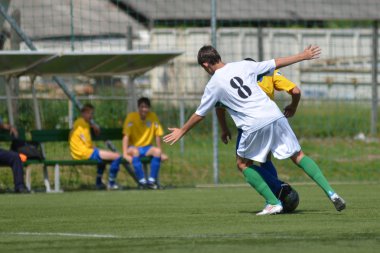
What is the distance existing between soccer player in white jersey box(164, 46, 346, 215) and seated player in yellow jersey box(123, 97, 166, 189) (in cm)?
657

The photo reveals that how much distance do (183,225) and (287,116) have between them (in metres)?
2.35

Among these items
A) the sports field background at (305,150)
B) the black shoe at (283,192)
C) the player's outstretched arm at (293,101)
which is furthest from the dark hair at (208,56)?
the sports field background at (305,150)

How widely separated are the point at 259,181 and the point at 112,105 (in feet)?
30.7

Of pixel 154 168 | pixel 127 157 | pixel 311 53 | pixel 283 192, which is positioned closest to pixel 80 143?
pixel 127 157

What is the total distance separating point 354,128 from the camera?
2075 cm

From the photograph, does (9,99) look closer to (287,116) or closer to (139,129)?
(139,129)

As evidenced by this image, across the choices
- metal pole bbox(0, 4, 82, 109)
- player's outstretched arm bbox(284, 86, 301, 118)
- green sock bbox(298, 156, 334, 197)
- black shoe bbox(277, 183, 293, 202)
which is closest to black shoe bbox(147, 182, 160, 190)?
metal pole bbox(0, 4, 82, 109)

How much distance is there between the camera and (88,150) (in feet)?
57.0

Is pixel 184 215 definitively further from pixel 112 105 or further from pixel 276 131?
pixel 112 105

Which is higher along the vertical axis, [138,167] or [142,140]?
[142,140]

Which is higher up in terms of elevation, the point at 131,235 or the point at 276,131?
the point at 276,131

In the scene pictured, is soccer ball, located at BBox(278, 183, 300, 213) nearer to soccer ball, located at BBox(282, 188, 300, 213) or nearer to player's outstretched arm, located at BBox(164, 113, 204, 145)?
soccer ball, located at BBox(282, 188, 300, 213)

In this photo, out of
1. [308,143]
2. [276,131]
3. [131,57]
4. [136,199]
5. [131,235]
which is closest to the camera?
[131,235]

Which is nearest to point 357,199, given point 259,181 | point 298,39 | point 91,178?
point 259,181
